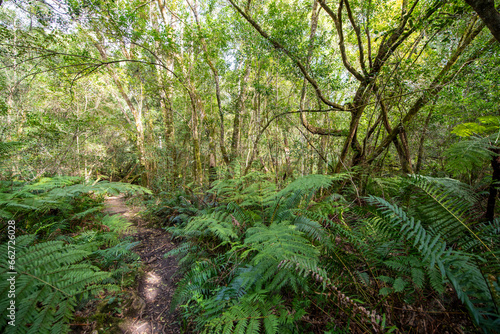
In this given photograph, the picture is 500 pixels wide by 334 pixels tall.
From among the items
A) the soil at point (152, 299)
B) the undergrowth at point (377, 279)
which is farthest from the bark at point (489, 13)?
the soil at point (152, 299)

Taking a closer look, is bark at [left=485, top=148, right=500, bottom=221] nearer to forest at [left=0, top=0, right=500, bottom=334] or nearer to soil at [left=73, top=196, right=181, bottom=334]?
forest at [left=0, top=0, right=500, bottom=334]

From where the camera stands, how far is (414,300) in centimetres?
109

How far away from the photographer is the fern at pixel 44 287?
1.16 m

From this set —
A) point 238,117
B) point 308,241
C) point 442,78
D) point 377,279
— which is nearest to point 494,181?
point 377,279

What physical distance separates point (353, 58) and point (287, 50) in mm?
3791

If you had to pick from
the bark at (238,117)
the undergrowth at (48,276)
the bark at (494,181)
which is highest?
the bark at (238,117)

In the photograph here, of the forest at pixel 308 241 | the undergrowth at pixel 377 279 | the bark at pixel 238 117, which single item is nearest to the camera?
the undergrowth at pixel 377 279

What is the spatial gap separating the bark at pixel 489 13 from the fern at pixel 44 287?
3.42m

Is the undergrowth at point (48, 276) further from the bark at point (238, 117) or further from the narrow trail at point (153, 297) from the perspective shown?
the bark at point (238, 117)

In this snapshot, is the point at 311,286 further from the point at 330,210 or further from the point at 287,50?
the point at 287,50

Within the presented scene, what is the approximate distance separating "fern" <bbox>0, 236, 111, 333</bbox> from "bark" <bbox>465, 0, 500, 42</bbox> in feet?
11.2

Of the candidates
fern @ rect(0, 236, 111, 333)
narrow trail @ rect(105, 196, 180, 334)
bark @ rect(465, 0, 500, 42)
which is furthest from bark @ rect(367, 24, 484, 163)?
fern @ rect(0, 236, 111, 333)

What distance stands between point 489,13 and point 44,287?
12.5 ft

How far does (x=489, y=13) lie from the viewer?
1.29 meters
